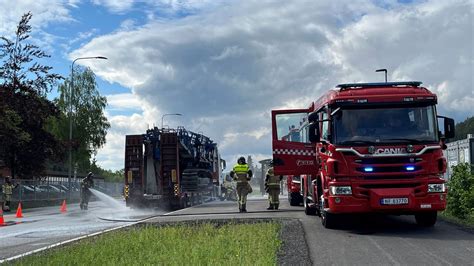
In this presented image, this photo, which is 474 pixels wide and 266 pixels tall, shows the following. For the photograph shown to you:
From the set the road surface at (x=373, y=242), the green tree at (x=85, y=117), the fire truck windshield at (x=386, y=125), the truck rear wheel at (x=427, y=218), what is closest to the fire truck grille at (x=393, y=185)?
the fire truck windshield at (x=386, y=125)

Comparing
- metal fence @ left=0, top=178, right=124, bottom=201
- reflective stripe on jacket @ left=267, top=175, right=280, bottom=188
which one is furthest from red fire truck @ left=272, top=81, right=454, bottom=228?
metal fence @ left=0, top=178, right=124, bottom=201

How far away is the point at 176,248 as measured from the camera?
9875mm

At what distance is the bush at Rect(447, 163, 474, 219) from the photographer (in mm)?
14183

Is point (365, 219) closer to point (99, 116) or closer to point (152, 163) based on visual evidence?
point (152, 163)

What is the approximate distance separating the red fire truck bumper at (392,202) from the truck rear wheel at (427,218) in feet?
4.14

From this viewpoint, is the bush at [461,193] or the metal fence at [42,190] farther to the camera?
the metal fence at [42,190]

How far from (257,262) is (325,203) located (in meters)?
4.31

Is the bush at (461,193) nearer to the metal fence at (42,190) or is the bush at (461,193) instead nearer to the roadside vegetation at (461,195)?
the roadside vegetation at (461,195)

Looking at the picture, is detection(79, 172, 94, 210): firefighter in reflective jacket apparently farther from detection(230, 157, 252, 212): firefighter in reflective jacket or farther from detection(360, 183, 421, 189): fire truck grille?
detection(360, 183, 421, 189): fire truck grille

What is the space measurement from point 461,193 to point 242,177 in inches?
278

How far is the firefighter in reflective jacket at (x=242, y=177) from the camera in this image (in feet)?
62.1

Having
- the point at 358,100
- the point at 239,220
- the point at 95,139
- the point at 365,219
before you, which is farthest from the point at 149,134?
the point at 95,139

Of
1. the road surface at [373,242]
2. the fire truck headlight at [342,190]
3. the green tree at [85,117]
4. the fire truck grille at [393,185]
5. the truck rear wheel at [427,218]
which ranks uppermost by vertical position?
the green tree at [85,117]

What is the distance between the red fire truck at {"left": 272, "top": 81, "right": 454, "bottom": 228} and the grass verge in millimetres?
1753
